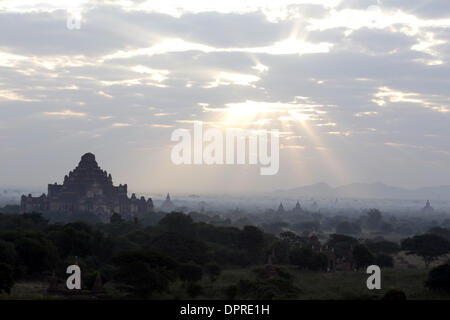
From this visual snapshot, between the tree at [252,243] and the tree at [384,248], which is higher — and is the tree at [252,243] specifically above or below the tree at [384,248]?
above

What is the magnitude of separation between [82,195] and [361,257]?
9794cm

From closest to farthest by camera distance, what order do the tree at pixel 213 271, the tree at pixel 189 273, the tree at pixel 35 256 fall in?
the tree at pixel 189 273 → the tree at pixel 35 256 → the tree at pixel 213 271

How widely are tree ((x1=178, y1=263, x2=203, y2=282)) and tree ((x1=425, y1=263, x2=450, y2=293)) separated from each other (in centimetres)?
2335

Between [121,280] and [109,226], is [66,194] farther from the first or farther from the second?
[121,280]

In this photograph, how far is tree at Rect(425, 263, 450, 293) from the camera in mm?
55234

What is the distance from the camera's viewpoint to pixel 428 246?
287 ft

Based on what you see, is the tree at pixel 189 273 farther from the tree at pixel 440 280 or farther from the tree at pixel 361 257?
the tree at pixel 361 257

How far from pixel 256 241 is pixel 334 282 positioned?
2373 cm

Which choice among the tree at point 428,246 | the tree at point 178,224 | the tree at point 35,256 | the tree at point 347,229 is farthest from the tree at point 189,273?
the tree at point 347,229

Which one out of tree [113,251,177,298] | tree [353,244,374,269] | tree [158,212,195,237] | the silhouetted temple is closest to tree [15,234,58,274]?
tree [113,251,177,298]

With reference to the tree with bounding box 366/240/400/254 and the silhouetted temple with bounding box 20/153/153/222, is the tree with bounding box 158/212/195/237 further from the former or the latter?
the silhouetted temple with bounding box 20/153/153/222

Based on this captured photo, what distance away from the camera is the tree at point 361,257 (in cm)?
7631

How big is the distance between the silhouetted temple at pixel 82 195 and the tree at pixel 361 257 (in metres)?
93.5

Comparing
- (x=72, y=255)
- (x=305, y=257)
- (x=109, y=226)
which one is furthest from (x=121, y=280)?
(x=109, y=226)
